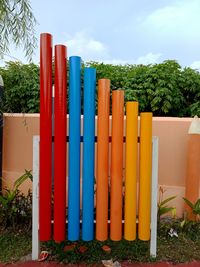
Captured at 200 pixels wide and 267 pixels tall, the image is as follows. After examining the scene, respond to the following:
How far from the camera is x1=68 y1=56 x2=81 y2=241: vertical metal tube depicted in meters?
3.05

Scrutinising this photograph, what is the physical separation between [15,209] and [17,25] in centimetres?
218

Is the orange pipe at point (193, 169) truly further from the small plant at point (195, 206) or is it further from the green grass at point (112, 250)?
the green grass at point (112, 250)

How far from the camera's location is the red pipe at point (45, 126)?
3.06m

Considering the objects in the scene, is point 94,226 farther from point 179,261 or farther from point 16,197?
point 16,197

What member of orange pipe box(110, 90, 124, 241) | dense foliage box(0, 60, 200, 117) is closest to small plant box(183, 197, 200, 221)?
orange pipe box(110, 90, 124, 241)

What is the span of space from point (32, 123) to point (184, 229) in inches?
101

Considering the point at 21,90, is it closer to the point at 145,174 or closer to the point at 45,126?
the point at 45,126

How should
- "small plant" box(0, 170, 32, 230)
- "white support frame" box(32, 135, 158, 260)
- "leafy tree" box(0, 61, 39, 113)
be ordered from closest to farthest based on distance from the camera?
"white support frame" box(32, 135, 158, 260) → "small plant" box(0, 170, 32, 230) → "leafy tree" box(0, 61, 39, 113)

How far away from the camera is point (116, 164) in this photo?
310 centimetres

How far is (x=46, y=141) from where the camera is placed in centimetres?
307

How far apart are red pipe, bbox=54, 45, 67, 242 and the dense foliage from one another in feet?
A: 7.41

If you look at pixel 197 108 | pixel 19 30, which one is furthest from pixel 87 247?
pixel 197 108

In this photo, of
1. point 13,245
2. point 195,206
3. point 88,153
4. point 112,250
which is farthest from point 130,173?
point 13,245

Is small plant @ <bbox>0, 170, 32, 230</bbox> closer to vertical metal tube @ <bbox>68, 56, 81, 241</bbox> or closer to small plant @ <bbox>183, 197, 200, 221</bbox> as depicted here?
vertical metal tube @ <bbox>68, 56, 81, 241</bbox>
